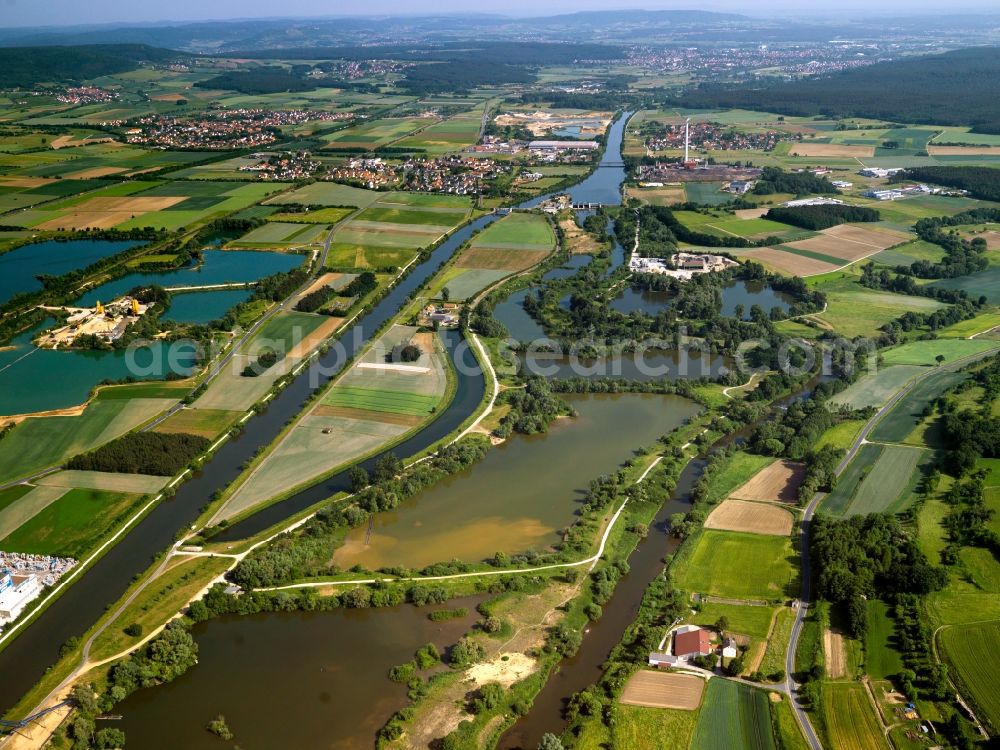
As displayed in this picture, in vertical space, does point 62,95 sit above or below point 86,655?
above

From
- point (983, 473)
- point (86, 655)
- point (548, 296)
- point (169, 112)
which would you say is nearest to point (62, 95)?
point (169, 112)

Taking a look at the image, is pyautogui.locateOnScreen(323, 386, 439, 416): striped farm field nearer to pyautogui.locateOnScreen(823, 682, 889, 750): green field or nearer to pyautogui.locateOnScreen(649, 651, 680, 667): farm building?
pyautogui.locateOnScreen(649, 651, 680, 667): farm building

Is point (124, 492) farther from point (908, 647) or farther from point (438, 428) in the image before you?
point (908, 647)

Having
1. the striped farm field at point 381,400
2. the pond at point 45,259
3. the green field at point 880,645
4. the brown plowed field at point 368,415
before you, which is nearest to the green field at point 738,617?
the green field at point 880,645

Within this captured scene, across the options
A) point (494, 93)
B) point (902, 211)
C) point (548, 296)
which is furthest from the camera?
point (494, 93)

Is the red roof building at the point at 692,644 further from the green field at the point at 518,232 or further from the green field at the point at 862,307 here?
the green field at the point at 518,232

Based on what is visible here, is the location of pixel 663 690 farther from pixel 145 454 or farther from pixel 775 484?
pixel 145 454
